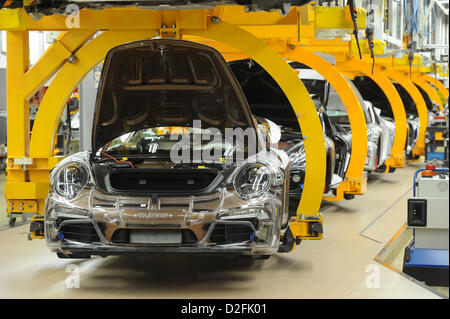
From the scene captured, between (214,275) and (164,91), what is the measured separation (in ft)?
5.09

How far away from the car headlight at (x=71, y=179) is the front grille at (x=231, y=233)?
104 centimetres

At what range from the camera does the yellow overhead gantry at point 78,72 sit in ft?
19.4

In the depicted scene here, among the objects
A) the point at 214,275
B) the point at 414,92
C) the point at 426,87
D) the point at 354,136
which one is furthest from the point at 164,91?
the point at 426,87

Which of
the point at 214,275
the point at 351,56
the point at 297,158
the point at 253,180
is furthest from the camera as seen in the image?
the point at 351,56

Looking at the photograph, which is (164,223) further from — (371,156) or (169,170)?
(371,156)

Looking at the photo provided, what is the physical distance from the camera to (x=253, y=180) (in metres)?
5.16

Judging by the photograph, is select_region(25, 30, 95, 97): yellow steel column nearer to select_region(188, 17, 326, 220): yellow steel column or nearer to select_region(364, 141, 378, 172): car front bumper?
select_region(188, 17, 326, 220): yellow steel column

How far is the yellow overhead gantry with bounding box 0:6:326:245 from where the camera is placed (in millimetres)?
5918

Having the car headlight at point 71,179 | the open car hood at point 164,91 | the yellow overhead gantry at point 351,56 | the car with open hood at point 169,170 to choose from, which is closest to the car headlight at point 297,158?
the yellow overhead gantry at point 351,56

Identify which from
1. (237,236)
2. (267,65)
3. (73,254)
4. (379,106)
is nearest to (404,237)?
(267,65)

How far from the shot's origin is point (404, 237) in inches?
296

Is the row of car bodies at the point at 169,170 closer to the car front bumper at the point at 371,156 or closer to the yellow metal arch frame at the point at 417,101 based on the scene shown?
the car front bumper at the point at 371,156

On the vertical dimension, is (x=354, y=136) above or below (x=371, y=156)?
above
